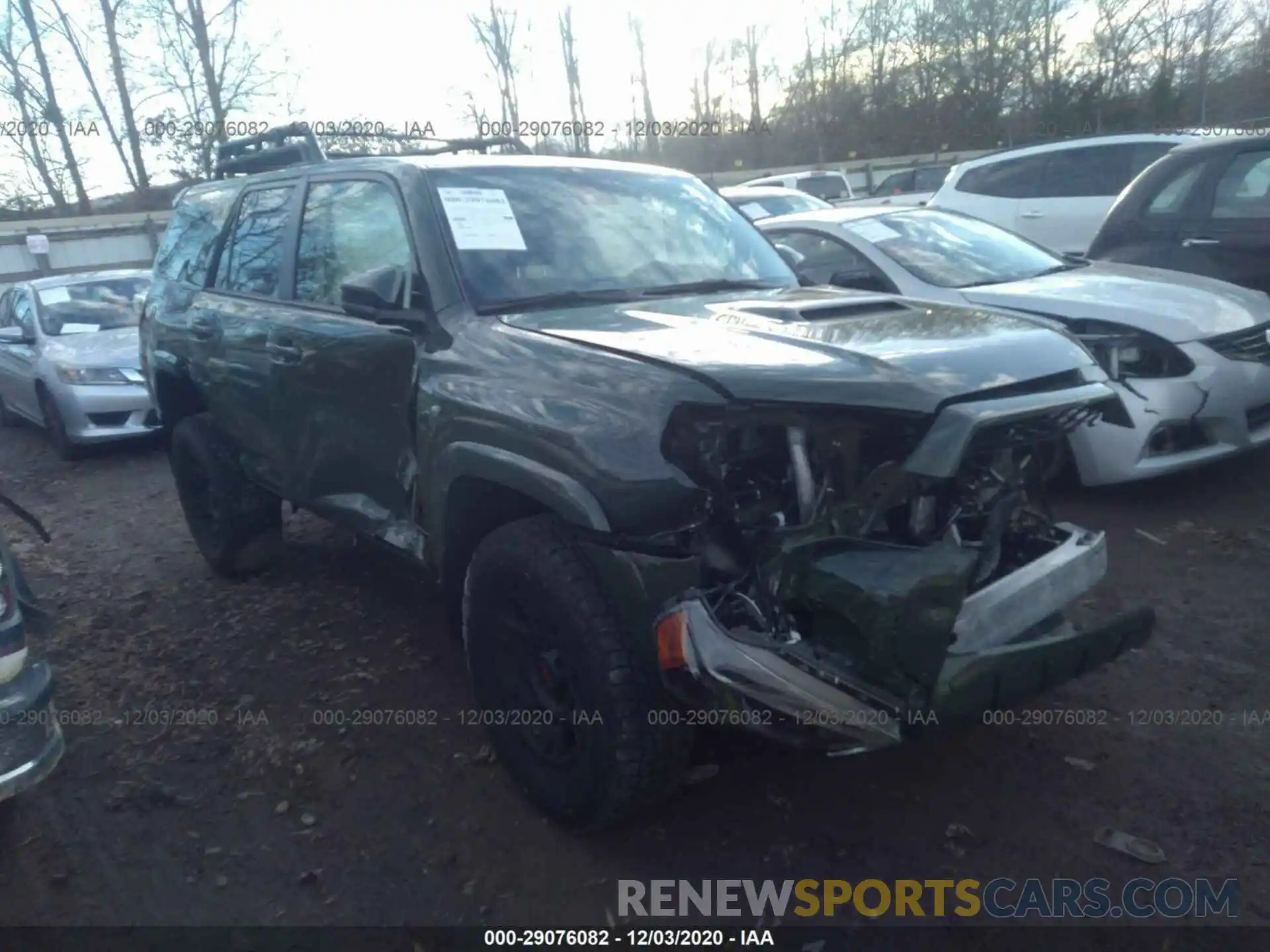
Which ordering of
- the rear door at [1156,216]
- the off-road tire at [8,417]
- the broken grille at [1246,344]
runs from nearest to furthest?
the broken grille at [1246,344] < the rear door at [1156,216] < the off-road tire at [8,417]

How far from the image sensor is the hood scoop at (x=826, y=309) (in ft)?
10.3

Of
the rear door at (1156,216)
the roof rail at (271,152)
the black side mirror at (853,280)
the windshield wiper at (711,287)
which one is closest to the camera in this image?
the windshield wiper at (711,287)

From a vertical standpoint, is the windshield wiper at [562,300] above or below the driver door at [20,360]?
above

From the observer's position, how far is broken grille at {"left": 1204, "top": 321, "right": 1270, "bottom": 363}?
16.6 feet

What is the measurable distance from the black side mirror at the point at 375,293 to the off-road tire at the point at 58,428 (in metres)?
6.52

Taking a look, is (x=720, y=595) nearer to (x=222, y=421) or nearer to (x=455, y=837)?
(x=455, y=837)

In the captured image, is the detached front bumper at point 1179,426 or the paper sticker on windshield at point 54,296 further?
the paper sticker on windshield at point 54,296

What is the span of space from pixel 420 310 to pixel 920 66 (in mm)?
36637

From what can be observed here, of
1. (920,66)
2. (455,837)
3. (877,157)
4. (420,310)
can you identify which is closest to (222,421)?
(420,310)

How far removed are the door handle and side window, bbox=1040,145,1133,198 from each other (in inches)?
323

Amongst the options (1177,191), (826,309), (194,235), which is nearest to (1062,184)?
(1177,191)

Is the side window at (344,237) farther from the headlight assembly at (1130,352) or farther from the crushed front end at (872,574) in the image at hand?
the headlight assembly at (1130,352)

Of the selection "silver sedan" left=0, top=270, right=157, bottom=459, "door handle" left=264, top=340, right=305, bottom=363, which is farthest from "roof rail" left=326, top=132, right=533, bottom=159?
"silver sedan" left=0, top=270, right=157, bottom=459

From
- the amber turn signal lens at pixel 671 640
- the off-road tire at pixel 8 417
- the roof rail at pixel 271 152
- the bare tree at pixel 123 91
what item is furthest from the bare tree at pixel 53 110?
the amber turn signal lens at pixel 671 640
